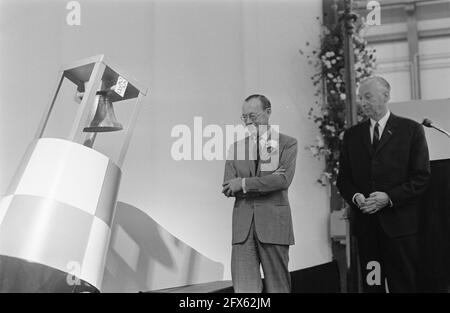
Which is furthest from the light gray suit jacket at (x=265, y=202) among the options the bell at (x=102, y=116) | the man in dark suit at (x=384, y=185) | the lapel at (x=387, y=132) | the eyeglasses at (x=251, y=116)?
the bell at (x=102, y=116)

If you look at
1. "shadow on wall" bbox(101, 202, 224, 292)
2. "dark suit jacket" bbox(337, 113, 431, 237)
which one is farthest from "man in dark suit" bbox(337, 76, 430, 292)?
"shadow on wall" bbox(101, 202, 224, 292)

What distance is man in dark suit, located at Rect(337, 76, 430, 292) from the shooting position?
219cm

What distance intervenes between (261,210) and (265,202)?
0.03 metres

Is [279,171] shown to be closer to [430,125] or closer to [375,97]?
[375,97]

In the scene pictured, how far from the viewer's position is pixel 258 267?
2.25 metres

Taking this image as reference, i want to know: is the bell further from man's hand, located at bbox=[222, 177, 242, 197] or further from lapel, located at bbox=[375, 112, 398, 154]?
A: lapel, located at bbox=[375, 112, 398, 154]

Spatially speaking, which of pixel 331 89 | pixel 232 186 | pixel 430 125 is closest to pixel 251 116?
pixel 232 186

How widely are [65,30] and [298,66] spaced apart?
944mm

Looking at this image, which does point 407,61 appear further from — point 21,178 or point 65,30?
point 21,178

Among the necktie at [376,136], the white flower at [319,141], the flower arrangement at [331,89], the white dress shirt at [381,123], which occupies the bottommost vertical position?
the necktie at [376,136]

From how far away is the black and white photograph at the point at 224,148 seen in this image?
2230 mm

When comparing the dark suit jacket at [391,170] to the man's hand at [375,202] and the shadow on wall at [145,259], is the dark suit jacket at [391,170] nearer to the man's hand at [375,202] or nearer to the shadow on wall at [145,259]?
the man's hand at [375,202]

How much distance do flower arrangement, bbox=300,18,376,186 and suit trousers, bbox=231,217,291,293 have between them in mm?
450
